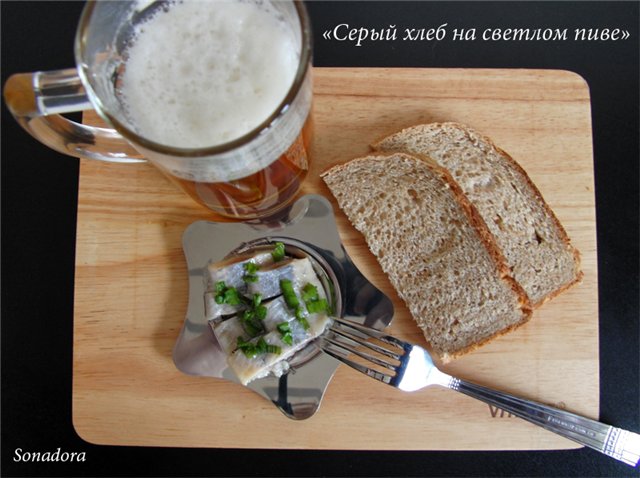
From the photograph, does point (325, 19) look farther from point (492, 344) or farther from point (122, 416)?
point (122, 416)

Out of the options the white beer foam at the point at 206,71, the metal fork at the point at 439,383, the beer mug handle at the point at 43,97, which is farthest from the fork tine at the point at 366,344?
the beer mug handle at the point at 43,97

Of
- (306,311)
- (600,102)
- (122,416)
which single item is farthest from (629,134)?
(122,416)

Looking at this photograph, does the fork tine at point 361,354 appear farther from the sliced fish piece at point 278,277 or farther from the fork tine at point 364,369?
the sliced fish piece at point 278,277

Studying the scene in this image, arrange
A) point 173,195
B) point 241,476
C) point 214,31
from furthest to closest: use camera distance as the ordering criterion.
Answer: point 241,476, point 173,195, point 214,31

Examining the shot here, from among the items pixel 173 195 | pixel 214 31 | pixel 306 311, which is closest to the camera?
pixel 214 31

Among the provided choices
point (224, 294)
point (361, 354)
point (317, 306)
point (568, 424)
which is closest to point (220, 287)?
point (224, 294)

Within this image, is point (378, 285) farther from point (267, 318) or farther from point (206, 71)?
point (206, 71)
